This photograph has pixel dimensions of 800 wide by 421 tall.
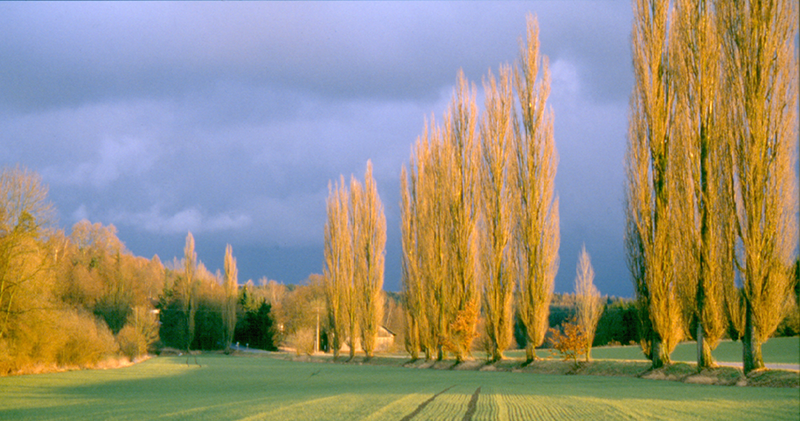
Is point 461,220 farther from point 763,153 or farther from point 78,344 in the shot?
point 78,344

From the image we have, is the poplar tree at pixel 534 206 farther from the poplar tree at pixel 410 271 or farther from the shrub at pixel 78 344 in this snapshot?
the shrub at pixel 78 344

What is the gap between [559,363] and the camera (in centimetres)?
1883

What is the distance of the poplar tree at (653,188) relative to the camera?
14.8m

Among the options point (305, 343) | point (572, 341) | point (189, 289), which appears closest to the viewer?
point (572, 341)

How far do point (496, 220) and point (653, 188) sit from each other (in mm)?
6659

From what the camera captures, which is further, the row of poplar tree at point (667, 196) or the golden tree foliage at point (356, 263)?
the golden tree foliage at point (356, 263)

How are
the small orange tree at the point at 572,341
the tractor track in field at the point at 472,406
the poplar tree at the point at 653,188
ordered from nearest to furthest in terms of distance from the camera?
the tractor track in field at the point at 472,406
the poplar tree at the point at 653,188
the small orange tree at the point at 572,341

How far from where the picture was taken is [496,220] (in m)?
21.3

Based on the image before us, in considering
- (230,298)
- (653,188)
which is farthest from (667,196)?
(230,298)

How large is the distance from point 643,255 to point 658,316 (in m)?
1.82

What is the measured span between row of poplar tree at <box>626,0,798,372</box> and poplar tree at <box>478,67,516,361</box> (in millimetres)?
5579

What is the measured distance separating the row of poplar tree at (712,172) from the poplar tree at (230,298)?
45.6m

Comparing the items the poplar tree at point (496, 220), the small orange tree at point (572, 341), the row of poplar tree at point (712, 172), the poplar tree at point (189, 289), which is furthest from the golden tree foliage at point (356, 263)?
the poplar tree at point (189, 289)

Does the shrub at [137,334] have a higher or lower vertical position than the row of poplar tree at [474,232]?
lower
